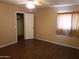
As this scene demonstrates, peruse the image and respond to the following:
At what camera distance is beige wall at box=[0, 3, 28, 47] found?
4.97 m

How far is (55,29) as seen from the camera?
5.90 metres

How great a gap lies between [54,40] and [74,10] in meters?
2.16

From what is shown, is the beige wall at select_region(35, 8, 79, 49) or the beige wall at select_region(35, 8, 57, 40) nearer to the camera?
the beige wall at select_region(35, 8, 79, 49)

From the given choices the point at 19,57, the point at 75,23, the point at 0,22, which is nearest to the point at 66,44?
the point at 75,23

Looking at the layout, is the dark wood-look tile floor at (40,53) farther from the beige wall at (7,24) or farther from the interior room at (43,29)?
the beige wall at (7,24)

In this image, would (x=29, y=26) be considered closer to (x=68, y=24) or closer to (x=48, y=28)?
(x=48, y=28)

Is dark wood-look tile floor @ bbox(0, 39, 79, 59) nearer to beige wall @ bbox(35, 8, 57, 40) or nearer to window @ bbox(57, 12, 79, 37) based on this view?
window @ bbox(57, 12, 79, 37)

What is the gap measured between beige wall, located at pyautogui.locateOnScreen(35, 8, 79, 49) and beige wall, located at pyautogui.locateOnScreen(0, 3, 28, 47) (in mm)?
1665

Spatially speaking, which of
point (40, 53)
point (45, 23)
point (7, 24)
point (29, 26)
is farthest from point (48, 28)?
point (7, 24)

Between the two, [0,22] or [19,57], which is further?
[0,22]

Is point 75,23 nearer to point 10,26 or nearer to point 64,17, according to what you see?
point 64,17

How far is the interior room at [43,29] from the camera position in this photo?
4.30 meters

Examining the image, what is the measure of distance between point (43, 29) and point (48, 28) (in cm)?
47

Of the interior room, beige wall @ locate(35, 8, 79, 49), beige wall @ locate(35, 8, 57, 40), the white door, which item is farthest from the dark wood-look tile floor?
the white door
